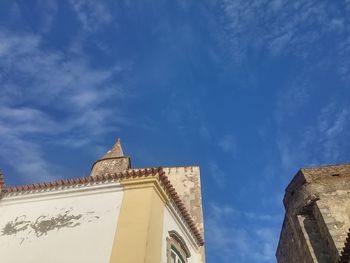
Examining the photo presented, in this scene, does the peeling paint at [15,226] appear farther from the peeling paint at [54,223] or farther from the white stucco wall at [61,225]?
the peeling paint at [54,223]

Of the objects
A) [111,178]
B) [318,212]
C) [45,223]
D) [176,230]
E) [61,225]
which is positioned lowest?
[61,225]

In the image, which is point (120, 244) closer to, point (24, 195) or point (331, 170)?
point (24, 195)

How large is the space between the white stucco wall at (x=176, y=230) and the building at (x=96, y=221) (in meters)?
0.03

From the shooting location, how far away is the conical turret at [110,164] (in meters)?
16.4

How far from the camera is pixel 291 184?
15.5m

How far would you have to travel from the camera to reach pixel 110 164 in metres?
17.0

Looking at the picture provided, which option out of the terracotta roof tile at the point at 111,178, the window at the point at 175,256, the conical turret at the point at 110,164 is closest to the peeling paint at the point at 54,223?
the terracotta roof tile at the point at 111,178

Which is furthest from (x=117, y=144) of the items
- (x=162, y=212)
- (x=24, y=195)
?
(x=162, y=212)

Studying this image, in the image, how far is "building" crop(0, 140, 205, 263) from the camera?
724 cm

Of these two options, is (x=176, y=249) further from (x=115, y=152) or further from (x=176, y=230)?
(x=115, y=152)

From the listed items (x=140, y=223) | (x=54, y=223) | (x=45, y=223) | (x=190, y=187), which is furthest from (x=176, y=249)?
(x=190, y=187)

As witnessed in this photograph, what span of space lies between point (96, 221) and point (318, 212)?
1001cm

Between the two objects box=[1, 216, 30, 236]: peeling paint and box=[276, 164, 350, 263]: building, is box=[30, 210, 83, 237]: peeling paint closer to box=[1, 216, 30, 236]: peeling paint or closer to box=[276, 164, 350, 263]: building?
box=[1, 216, 30, 236]: peeling paint

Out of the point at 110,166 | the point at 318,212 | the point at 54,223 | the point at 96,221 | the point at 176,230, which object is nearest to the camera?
the point at 96,221
